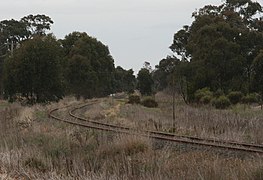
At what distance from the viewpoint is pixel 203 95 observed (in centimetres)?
4859

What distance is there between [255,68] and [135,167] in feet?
137

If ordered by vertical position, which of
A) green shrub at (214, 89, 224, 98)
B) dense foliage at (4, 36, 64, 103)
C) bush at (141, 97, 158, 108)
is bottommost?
bush at (141, 97, 158, 108)

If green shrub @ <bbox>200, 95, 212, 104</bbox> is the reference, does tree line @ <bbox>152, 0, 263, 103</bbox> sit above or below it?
above

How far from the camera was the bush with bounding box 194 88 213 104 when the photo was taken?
46.7m

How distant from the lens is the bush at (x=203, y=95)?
153 feet

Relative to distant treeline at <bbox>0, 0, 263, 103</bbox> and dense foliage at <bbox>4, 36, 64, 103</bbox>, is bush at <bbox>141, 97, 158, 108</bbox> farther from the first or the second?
dense foliage at <bbox>4, 36, 64, 103</bbox>

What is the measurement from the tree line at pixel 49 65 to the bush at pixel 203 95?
14.2 meters

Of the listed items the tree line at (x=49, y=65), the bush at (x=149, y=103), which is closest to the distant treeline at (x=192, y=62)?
the tree line at (x=49, y=65)

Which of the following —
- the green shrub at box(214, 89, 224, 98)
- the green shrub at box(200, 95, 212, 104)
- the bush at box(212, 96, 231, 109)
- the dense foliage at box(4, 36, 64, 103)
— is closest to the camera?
the bush at box(212, 96, 231, 109)

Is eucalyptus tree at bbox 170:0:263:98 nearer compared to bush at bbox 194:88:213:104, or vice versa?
bush at bbox 194:88:213:104

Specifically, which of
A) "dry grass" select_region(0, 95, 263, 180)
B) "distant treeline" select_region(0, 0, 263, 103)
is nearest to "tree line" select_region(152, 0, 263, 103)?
"distant treeline" select_region(0, 0, 263, 103)

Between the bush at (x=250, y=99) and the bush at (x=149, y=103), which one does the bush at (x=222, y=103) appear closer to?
the bush at (x=250, y=99)

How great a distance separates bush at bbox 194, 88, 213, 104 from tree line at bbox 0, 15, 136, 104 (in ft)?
46.6

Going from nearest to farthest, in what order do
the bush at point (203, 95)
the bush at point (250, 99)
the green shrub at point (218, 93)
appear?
the bush at point (250, 99)
the bush at point (203, 95)
the green shrub at point (218, 93)
